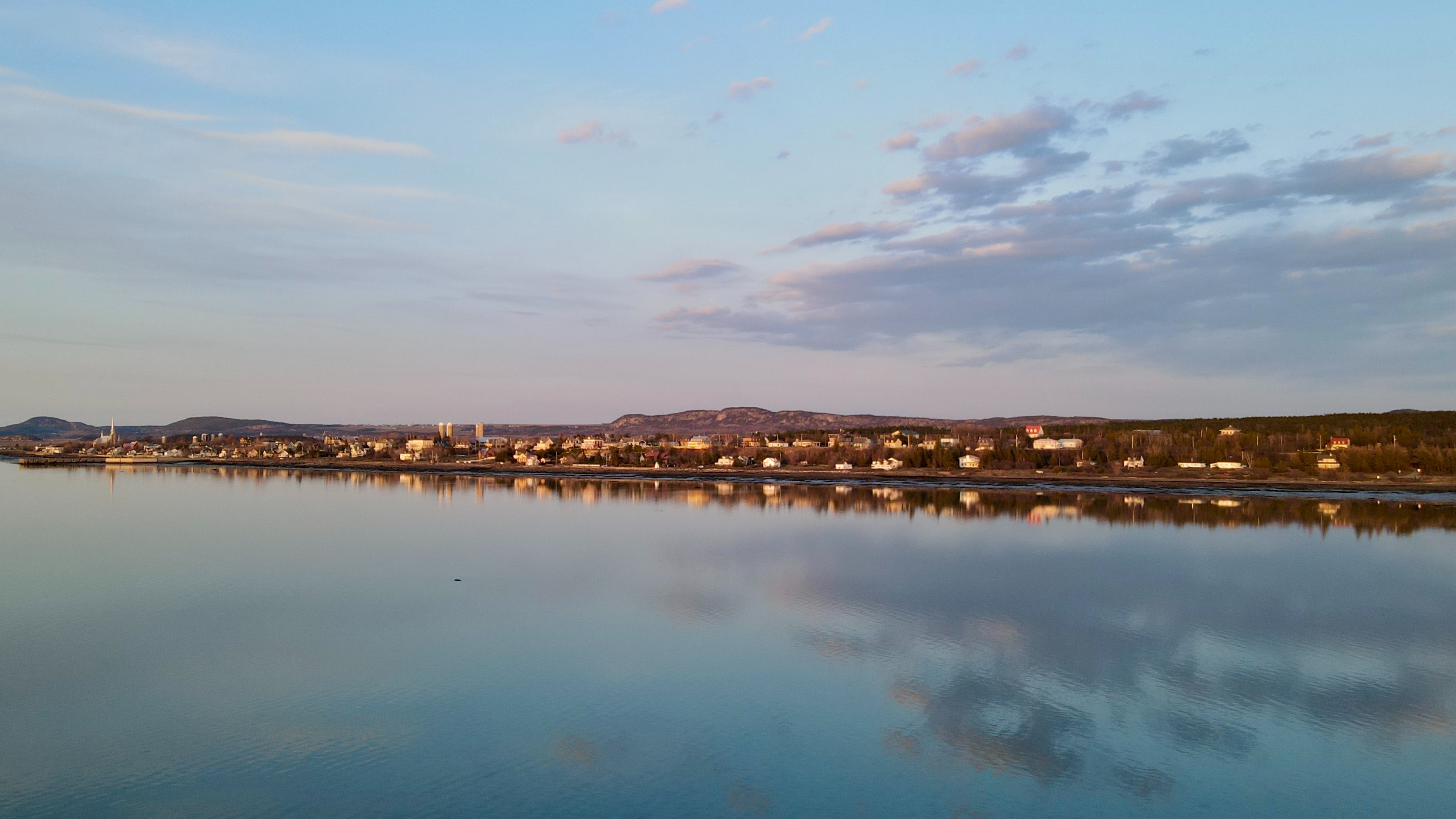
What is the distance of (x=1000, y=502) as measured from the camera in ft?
120

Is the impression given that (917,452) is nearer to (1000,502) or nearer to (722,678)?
(1000,502)

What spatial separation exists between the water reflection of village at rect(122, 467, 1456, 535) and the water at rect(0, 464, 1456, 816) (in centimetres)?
617

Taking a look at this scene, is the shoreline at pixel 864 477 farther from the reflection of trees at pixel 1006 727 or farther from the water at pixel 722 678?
the reflection of trees at pixel 1006 727

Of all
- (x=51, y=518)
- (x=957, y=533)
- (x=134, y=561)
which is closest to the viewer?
(x=134, y=561)

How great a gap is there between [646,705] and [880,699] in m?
2.54

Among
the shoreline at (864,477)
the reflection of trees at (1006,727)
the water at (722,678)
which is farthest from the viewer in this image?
the shoreline at (864,477)

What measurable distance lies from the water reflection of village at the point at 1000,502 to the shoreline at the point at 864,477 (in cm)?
303

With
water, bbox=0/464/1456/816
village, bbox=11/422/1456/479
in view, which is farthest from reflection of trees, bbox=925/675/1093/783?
village, bbox=11/422/1456/479

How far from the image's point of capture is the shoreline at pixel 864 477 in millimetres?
42875

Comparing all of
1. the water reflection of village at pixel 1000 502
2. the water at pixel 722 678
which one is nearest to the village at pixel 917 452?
the water reflection of village at pixel 1000 502

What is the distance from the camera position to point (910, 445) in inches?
2972

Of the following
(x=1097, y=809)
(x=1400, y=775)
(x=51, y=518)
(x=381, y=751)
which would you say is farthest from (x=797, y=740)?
(x=51, y=518)

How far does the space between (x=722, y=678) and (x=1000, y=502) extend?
28274 millimetres

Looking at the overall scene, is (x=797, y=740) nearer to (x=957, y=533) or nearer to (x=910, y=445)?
(x=957, y=533)
